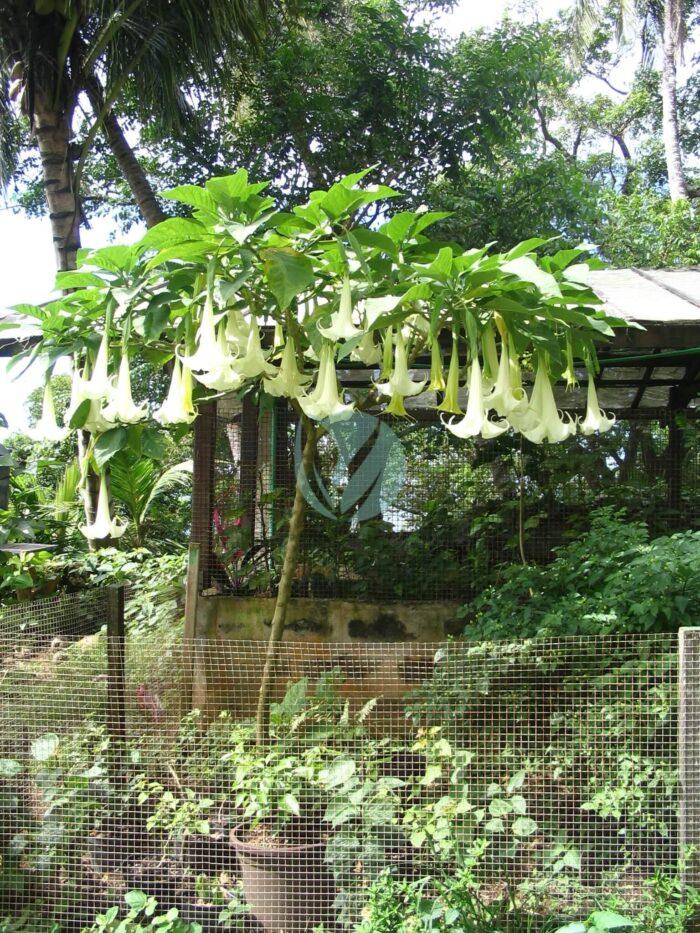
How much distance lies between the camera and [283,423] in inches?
212

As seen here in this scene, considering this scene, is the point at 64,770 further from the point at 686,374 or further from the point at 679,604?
the point at 686,374

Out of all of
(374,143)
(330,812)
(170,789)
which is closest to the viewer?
(330,812)

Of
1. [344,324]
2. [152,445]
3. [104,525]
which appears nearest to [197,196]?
[344,324]

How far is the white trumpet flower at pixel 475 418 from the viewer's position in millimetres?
2312

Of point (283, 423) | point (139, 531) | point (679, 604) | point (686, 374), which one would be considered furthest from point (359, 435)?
point (139, 531)

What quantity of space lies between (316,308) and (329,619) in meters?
2.80

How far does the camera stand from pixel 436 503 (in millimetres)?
5312

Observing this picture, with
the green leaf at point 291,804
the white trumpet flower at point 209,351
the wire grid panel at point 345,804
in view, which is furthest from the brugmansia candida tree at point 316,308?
the green leaf at point 291,804

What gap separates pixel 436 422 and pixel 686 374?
5.25 feet

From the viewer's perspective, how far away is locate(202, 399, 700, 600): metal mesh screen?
5.19 meters

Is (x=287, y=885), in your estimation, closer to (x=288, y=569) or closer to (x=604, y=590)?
(x=288, y=569)

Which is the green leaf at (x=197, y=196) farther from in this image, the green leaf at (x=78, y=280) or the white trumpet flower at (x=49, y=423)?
the white trumpet flower at (x=49, y=423)

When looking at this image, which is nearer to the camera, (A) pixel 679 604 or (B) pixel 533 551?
(A) pixel 679 604

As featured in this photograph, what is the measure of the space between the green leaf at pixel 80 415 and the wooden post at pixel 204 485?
2347 millimetres
